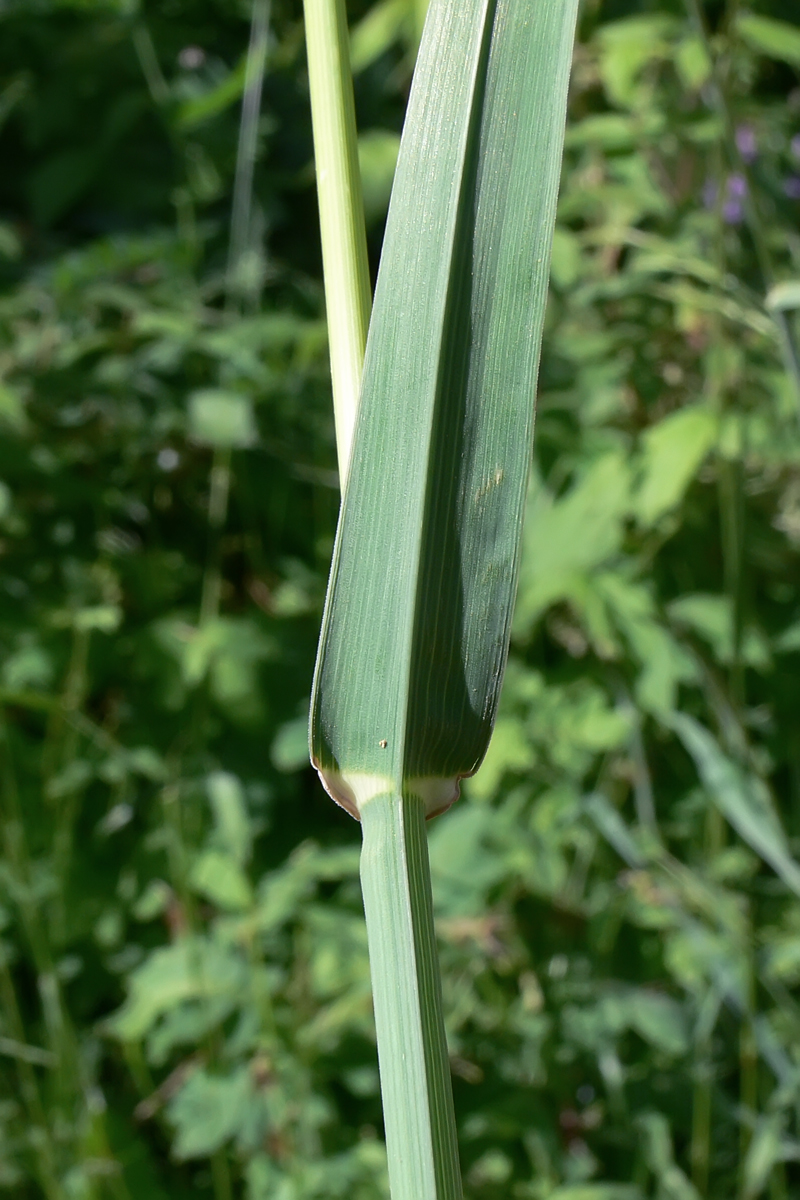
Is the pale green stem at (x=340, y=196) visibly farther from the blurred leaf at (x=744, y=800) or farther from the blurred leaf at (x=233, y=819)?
the blurred leaf at (x=233, y=819)

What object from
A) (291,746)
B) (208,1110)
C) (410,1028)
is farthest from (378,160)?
(410,1028)

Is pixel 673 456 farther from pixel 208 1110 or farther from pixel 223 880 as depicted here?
pixel 208 1110

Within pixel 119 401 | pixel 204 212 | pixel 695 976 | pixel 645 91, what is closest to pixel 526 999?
pixel 695 976

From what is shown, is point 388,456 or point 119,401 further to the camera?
point 119,401

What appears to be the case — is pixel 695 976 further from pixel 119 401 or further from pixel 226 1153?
pixel 119 401

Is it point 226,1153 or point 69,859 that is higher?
point 69,859

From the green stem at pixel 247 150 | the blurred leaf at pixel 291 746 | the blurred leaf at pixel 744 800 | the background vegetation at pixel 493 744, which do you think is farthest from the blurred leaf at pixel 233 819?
the green stem at pixel 247 150

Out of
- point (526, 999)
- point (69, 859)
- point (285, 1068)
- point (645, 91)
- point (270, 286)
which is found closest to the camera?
point (285, 1068)
